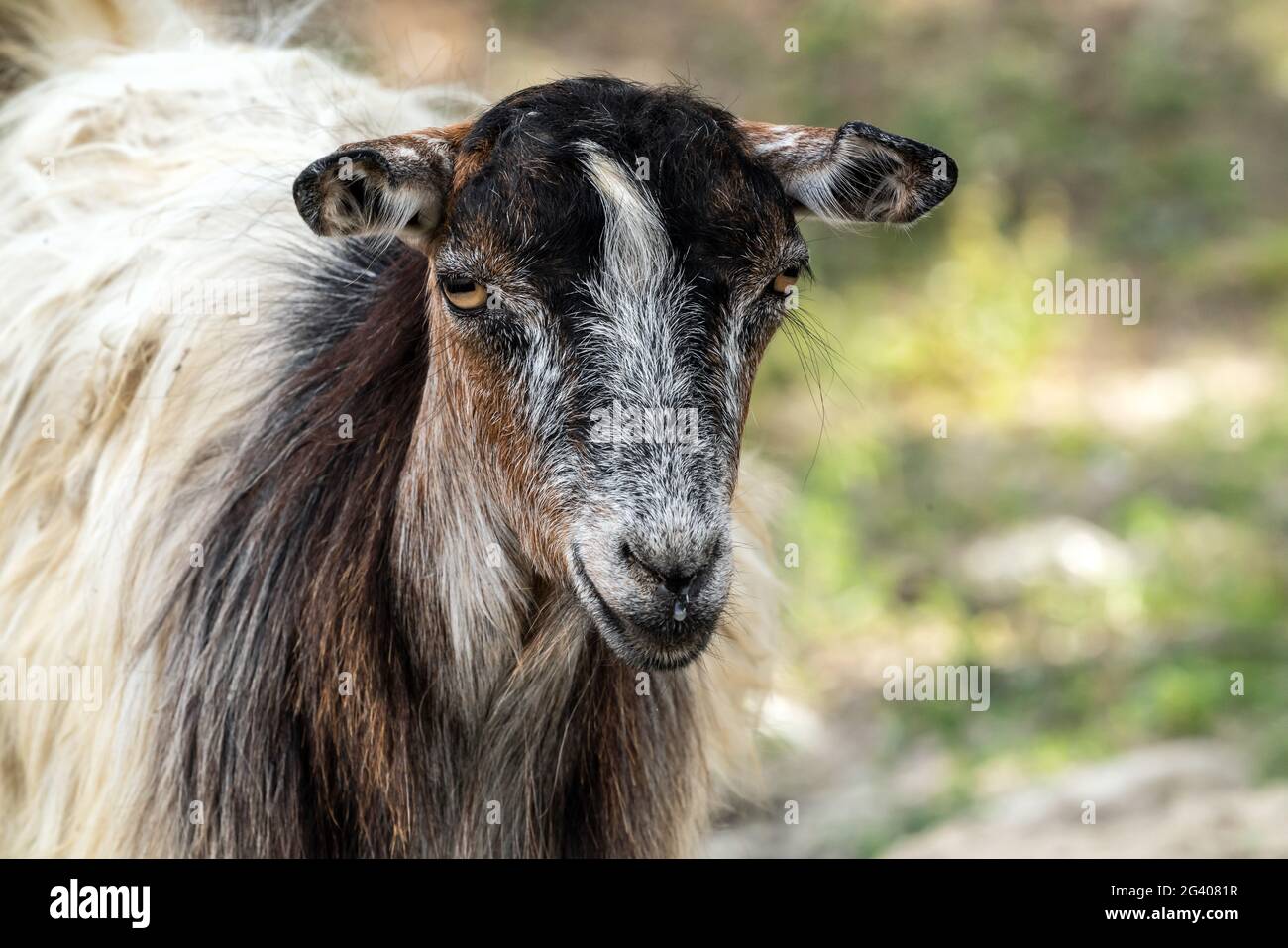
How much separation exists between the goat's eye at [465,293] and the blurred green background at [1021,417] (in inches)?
52.0

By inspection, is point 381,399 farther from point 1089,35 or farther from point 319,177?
point 1089,35

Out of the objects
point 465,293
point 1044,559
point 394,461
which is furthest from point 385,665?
point 1044,559

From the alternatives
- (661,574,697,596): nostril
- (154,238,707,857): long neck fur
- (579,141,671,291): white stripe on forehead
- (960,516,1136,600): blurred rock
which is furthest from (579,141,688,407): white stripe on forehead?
(960,516,1136,600): blurred rock

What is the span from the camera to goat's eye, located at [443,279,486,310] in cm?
348

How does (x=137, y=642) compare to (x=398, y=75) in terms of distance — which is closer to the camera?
(x=137, y=642)

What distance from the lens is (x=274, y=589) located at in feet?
13.4

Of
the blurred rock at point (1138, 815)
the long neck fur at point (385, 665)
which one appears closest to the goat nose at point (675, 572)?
the long neck fur at point (385, 665)

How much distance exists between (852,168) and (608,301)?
75cm

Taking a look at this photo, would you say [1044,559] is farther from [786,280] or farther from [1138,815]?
[786,280]

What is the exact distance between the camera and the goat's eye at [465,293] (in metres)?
3.48

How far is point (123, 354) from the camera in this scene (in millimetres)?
4598

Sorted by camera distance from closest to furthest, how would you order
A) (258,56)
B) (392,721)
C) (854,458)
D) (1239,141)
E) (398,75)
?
(392,721) → (258,56) → (398,75) → (854,458) → (1239,141)
